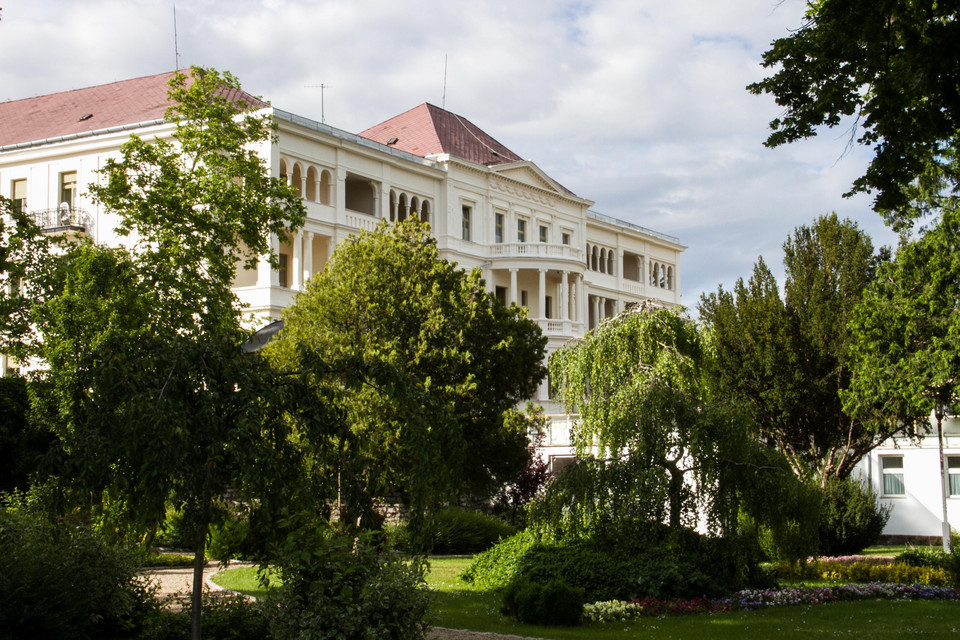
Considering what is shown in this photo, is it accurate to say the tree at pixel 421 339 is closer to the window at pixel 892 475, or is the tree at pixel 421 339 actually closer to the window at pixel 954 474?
the window at pixel 892 475

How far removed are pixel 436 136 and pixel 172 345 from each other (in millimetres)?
43146

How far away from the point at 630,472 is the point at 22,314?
13.9 meters

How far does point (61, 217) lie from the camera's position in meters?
43.2

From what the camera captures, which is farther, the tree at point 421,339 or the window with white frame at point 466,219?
the window with white frame at point 466,219

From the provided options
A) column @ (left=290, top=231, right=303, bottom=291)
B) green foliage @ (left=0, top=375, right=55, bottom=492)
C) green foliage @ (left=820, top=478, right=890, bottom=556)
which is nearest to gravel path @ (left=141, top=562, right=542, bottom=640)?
green foliage @ (left=0, top=375, right=55, bottom=492)

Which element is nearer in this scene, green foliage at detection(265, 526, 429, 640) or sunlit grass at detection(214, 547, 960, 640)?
green foliage at detection(265, 526, 429, 640)

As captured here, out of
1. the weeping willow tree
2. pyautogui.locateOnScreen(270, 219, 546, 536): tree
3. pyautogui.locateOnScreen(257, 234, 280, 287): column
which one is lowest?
the weeping willow tree

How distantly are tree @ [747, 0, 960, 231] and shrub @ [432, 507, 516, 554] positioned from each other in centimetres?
1740

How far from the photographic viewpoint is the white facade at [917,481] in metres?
38.0

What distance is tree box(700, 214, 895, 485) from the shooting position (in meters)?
30.6

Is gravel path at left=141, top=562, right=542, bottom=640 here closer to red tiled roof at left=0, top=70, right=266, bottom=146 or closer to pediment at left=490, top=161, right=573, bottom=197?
red tiled roof at left=0, top=70, right=266, bottom=146

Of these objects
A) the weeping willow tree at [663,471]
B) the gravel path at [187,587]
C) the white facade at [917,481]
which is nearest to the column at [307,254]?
the gravel path at [187,587]

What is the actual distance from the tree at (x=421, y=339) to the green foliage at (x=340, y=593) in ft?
47.6

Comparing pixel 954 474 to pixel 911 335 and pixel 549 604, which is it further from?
pixel 549 604
